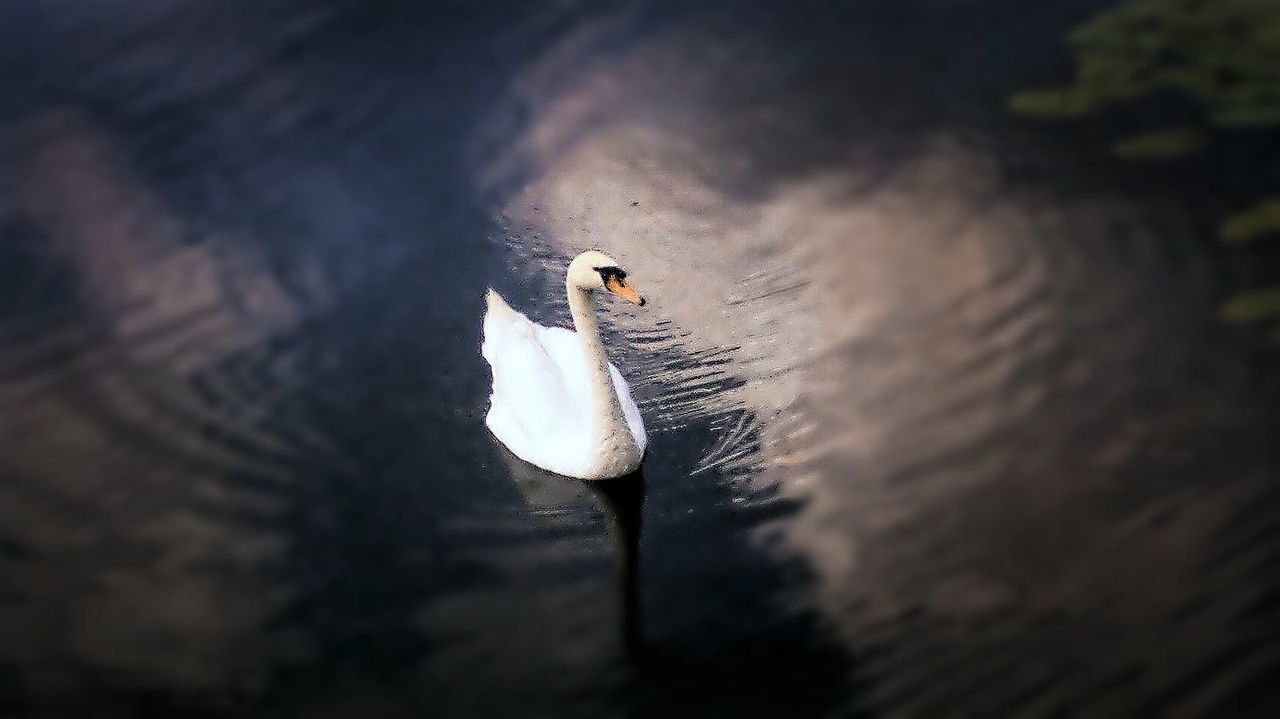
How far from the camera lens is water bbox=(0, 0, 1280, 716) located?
3400mm

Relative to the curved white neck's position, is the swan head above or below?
above

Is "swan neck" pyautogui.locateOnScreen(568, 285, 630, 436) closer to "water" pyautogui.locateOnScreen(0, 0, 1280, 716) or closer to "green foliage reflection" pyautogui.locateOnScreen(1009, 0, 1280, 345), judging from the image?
"water" pyautogui.locateOnScreen(0, 0, 1280, 716)

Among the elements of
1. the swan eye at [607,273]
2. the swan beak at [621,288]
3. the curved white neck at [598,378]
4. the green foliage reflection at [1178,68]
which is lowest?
the curved white neck at [598,378]

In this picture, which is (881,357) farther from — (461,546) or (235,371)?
(235,371)

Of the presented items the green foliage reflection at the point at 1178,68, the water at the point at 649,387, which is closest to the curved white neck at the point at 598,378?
the water at the point at 649,387

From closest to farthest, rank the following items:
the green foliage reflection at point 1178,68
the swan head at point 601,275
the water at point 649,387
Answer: the water at point 649,387 < the swan head at point 601,275 < the green foliage reflection at point 1178,68

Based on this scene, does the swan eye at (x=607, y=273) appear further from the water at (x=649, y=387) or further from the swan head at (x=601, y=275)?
the water at (x=649, y=387)

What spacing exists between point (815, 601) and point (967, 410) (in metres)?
0.82

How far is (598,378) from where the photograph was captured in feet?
12.3

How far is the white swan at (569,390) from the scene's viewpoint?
3.73 m

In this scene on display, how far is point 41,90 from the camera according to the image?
20.1 feet

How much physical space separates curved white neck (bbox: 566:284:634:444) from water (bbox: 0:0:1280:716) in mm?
187

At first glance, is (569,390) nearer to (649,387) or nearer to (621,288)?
(649,387)

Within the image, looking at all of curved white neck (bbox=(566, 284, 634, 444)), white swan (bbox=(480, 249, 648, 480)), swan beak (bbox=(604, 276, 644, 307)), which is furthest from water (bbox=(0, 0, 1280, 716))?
swan beak (bbox=(604, 276, 644, 307))
